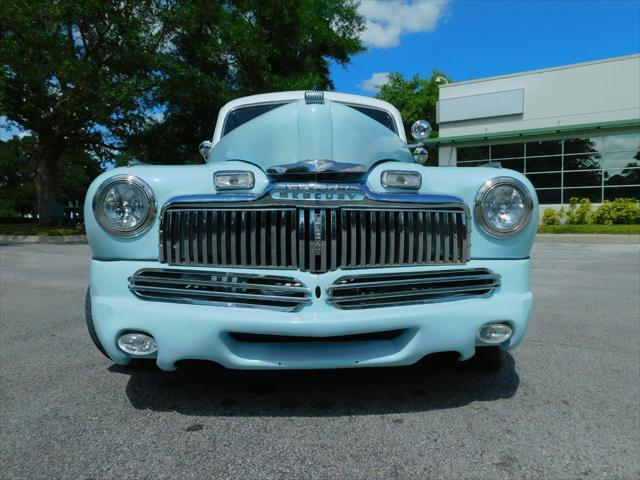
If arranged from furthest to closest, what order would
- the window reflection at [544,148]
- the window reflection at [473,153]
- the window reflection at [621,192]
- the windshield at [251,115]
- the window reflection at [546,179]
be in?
the window reflection at [473,153] < the window reflection at [546,179] < the window reflection at [544,148] < the window reflection at [621,192] < the windshield at [251,115]

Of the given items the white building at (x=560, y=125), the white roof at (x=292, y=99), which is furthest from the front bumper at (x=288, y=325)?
the white building at (x=560, y=125)

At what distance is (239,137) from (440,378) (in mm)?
1795

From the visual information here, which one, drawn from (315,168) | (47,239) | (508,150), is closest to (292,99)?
(315,168)

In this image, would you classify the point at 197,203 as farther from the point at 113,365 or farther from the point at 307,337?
the point at 113,365

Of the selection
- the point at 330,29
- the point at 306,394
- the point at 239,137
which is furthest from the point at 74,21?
the point at 306,394

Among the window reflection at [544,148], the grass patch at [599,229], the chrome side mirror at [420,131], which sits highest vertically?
the window reflection at [544,148]

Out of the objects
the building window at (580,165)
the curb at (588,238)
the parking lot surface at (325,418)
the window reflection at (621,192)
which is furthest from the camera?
the building window at (580,165)

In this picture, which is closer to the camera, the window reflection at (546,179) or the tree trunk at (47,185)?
the tree trunk at (47,185)

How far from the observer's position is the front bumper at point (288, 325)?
2.00 metres

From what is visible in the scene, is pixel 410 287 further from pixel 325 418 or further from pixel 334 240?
Answer: pixel 325 418

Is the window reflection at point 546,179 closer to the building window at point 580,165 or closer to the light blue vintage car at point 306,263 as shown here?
the building window at point 580,165

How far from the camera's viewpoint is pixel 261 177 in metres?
2.27

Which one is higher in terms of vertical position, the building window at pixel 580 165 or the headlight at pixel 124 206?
the building window at pixel 580 165

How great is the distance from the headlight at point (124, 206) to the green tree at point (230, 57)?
15.5 m
